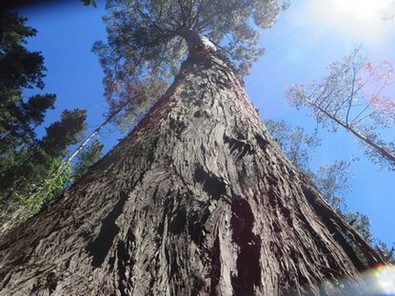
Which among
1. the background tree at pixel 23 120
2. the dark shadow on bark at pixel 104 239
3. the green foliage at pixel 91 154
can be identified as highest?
the green foliage at pixel 91 154

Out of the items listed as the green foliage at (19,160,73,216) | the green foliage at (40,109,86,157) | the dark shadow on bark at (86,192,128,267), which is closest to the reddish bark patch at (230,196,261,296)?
the dark shadow on bark at (86,192,128,267)

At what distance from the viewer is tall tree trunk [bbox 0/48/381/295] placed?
1.45 meters

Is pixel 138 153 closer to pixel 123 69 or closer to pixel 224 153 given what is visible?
pixel 224 153

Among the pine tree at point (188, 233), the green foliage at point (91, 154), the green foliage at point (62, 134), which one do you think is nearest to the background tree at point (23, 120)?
the green foliage at point (62, 134)

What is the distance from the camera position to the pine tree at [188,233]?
1.45 meters

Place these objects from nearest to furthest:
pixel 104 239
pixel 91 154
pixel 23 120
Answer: pixel 104 239 < pixel 23 120 < pixel 91 154

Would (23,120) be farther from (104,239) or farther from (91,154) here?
(104,239)

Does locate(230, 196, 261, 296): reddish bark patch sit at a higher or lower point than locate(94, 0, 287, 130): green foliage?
lower

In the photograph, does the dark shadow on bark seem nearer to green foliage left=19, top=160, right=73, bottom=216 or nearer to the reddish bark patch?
the reddish bark patch

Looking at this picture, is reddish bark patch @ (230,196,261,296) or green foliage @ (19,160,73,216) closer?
reddish bark patch @ (230,196,261,296)

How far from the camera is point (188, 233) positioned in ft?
5.76

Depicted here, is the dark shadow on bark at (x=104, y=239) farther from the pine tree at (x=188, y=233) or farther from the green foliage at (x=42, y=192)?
the green foliage at (x=42, y=192)

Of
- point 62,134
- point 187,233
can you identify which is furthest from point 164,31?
point 187,233

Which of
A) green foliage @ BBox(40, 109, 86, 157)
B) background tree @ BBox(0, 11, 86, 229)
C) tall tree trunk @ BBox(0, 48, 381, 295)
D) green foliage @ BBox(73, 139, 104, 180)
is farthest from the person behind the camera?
green foliage @ BBox(73, 139, 104, 180)
